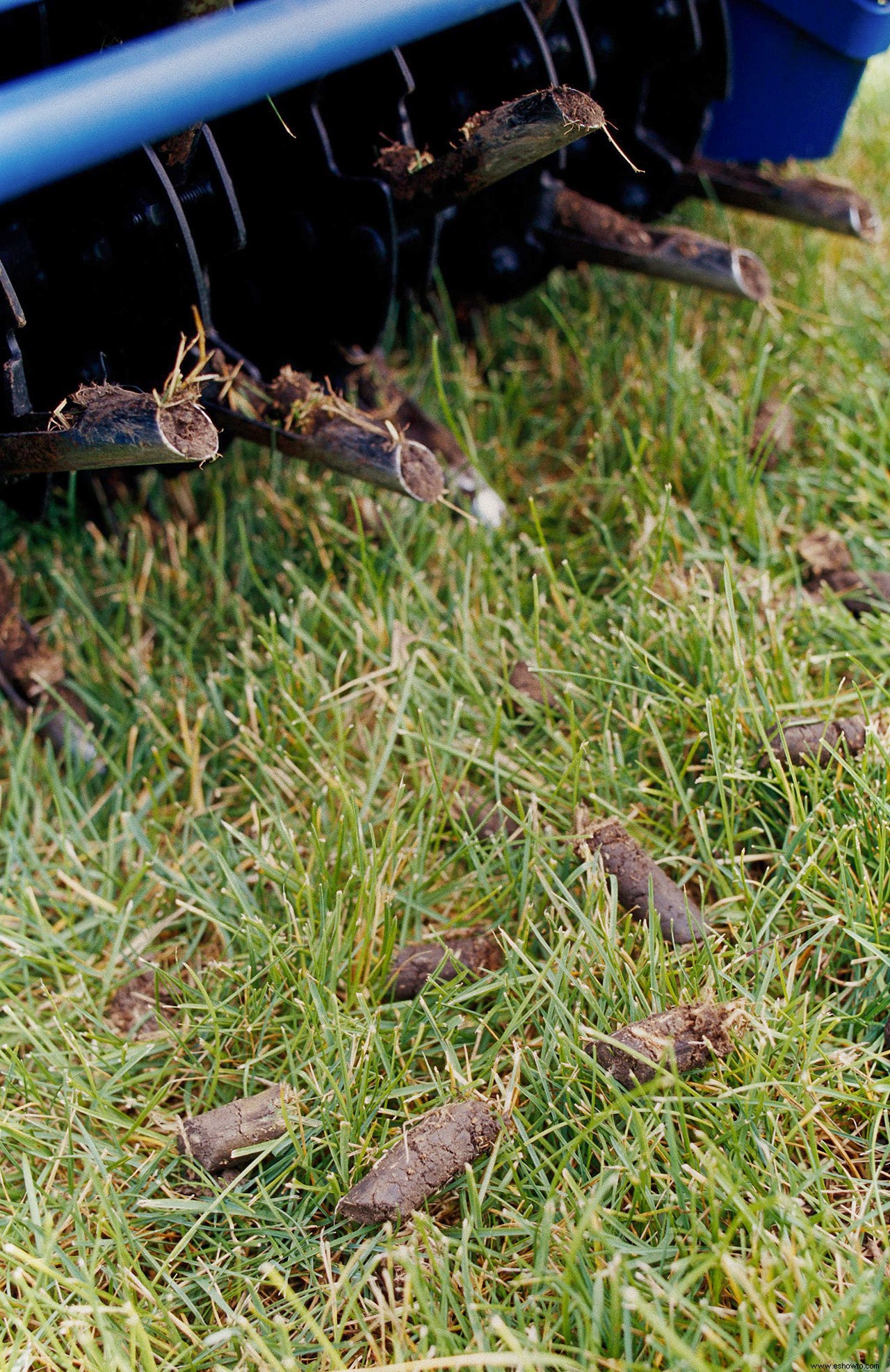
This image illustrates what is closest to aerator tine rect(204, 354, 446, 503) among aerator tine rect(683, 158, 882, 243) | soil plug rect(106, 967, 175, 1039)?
soil plug rect(106, 967, 175, 1039)

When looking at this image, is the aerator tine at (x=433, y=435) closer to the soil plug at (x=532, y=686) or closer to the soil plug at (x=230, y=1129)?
the soil plug at (x=532, y=686)

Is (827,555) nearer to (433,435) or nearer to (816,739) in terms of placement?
(816,739)

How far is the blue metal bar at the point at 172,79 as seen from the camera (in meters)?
0.98

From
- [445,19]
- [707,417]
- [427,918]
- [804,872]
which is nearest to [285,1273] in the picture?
[427,918]

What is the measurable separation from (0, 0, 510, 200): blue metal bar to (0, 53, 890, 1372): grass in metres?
0.63

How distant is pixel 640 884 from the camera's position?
4.09 feet

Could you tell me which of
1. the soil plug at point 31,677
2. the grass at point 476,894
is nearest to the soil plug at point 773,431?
the grass at point 476,894

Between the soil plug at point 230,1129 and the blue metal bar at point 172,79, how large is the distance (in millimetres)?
840

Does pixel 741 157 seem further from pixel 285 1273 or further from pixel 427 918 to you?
pixel 285 1273

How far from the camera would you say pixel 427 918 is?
1380 mm

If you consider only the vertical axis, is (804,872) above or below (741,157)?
below

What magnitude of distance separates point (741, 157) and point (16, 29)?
125 centimetres

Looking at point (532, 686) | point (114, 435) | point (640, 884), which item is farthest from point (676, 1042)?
point (114, 435)

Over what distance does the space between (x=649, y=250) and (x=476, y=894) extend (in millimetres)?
1015
